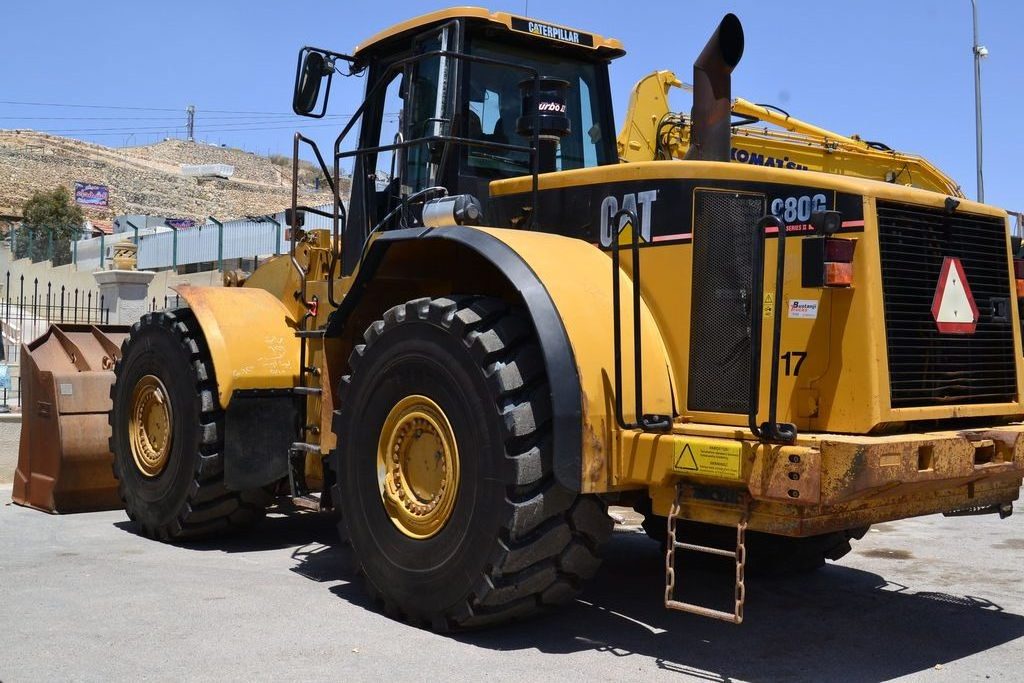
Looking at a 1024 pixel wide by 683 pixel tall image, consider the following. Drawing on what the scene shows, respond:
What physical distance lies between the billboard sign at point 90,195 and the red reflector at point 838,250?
2592 inches

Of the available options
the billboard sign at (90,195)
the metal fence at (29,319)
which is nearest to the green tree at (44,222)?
the billboard sign at (90,195)

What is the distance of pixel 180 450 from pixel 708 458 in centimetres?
406

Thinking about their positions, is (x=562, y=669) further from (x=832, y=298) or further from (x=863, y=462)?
(x=832, y=298)

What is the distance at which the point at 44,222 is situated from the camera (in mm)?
54750

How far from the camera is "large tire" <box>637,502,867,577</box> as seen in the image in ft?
21.6

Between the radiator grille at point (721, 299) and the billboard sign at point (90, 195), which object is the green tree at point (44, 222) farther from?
the radiator grille at point (721, 299)

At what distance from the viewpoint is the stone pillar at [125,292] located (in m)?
20.1

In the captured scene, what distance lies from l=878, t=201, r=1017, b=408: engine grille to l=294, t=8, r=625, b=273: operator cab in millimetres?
1995

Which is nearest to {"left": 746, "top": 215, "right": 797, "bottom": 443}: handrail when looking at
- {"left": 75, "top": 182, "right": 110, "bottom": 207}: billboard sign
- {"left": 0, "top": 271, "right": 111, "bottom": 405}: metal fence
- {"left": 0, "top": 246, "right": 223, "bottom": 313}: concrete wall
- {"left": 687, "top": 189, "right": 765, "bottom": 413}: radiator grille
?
{"left": 687, "top": 189, "right": 765, "bottom": 413}: radiator grille

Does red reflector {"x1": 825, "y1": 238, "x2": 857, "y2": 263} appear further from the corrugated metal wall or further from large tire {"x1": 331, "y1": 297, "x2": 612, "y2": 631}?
the corrugated metal wall

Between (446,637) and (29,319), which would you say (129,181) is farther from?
(446,637)

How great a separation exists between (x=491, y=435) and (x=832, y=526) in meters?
1.51

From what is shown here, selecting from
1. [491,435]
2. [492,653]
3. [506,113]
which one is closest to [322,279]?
[506,113]

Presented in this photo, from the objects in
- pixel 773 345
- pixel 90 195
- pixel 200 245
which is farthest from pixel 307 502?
pixel 90 195
